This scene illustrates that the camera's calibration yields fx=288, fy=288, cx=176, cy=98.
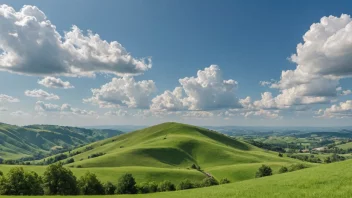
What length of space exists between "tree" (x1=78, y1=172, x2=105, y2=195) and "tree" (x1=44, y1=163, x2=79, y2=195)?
7884 millimetres

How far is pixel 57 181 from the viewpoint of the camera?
80.7 meters

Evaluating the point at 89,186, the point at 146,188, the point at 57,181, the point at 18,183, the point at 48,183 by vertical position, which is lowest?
the point at 146,188

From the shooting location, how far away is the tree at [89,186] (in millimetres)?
89781

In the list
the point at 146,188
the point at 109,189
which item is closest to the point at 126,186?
the point at 109,189

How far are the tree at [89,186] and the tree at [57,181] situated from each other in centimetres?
788

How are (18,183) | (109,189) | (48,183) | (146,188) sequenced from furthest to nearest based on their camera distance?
(146,188) < (109,189) < (48,183) < (18,183)

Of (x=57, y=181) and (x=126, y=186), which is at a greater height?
(x=57, y=181)

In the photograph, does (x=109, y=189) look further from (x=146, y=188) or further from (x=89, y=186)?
(x=146, y=188)

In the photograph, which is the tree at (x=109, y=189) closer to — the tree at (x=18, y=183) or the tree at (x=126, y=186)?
the tree at (x=126, y=186)

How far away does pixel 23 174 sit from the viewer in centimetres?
7769

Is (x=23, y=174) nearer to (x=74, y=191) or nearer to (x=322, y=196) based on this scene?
(x=74, y=191)

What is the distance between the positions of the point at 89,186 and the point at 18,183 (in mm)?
21351

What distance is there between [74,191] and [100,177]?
45693 mm

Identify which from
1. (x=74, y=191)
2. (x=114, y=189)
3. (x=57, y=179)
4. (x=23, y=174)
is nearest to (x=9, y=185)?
(x=23, y=174)
